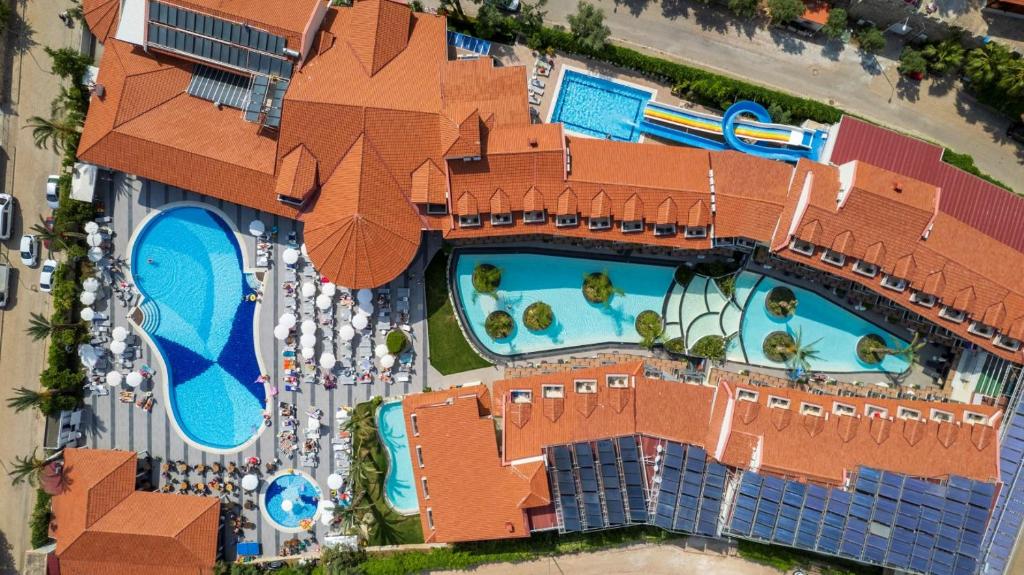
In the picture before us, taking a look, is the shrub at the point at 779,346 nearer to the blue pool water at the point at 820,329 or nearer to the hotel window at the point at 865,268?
the blue pool water at the point at 820,329

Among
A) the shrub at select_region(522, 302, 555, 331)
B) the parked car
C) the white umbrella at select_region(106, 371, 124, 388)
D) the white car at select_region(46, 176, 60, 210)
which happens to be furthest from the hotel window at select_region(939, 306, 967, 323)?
the parked car

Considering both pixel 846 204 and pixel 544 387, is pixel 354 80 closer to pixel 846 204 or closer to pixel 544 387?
pixel 544 387

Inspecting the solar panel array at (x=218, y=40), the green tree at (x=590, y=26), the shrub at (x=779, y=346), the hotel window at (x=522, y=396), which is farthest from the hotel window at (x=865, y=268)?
the solar panel array at (x=218, y=40)

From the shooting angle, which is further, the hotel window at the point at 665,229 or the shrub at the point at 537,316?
the shrub at the point at 537,316

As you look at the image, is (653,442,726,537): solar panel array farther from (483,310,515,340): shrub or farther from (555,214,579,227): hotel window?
(555,214,579,227): hotel window

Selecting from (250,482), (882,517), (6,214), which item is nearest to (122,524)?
(250,482)

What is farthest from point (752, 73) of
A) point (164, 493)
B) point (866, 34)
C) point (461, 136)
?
point (164, 493)

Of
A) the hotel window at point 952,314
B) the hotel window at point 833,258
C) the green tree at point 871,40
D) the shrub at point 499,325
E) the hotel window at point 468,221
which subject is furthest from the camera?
the shrub at point 499,325
